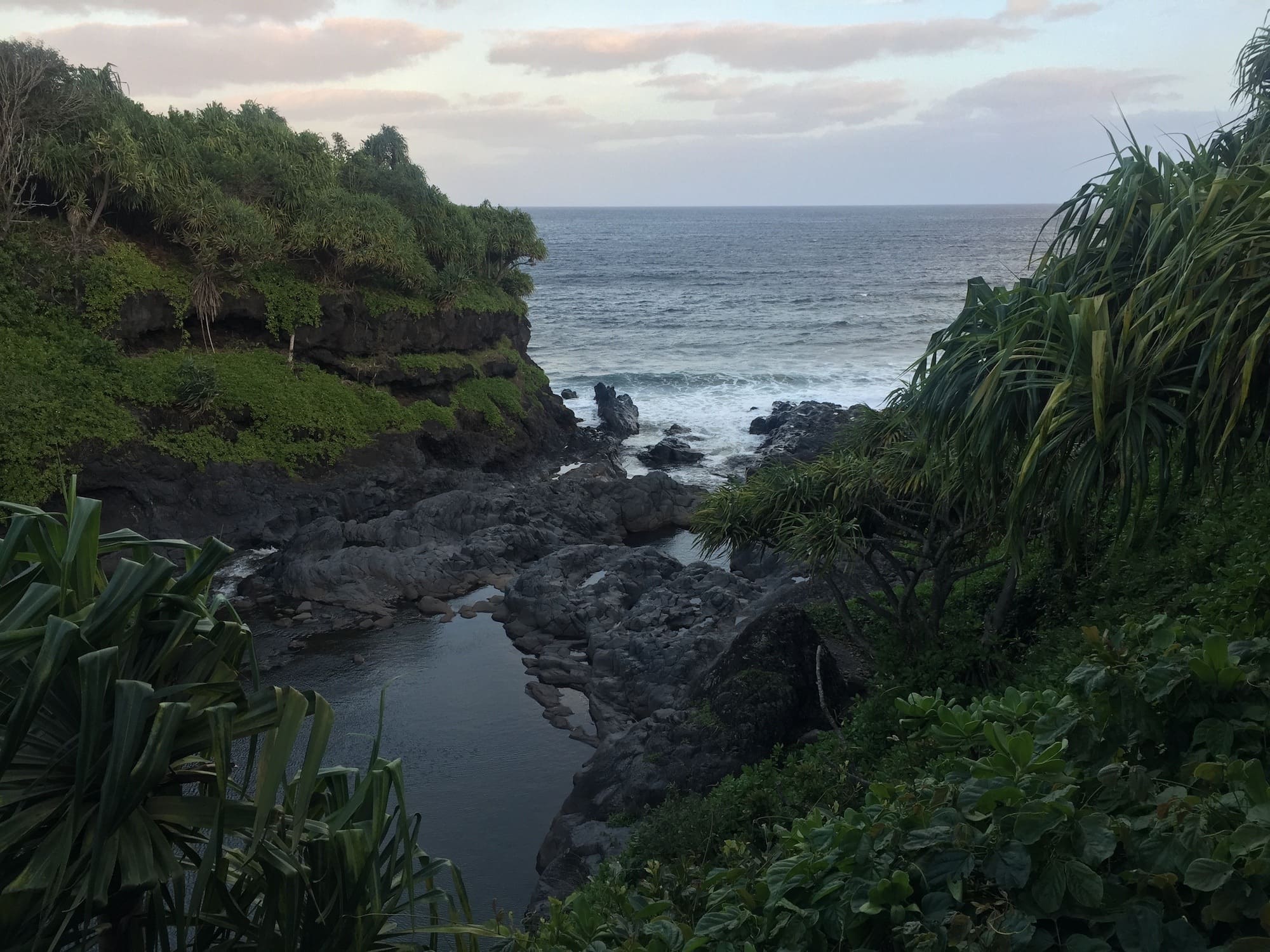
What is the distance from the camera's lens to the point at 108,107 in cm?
2494

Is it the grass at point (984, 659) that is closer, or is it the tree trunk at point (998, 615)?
the grass at point (984, 659)

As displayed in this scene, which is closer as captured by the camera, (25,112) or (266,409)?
(25,112)

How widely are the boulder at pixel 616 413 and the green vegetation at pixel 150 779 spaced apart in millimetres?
31133

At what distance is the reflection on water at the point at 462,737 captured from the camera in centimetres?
1212

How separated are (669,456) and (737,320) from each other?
34.4 meters

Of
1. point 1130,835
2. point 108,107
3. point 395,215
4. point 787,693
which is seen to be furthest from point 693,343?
point 1130,835

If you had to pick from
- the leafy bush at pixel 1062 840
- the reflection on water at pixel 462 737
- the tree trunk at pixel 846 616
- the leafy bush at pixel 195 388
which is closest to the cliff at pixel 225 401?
the leafy bush at pixel 195 388

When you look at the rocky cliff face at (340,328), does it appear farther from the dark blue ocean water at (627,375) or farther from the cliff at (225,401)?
the dark blue ocean water at (627,375)

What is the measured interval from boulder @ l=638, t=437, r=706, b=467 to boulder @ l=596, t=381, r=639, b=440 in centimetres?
278

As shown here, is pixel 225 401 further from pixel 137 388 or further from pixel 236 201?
pixel 236 201

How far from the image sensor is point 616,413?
36.4 m

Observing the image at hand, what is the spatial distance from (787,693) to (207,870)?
893 cm

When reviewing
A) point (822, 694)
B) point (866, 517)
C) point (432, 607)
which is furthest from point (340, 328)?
point (822, 694)

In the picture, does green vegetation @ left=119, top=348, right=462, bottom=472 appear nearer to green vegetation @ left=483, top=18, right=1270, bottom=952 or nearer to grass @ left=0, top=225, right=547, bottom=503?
grass @ left=0, top=225, right=547, bottom=503
